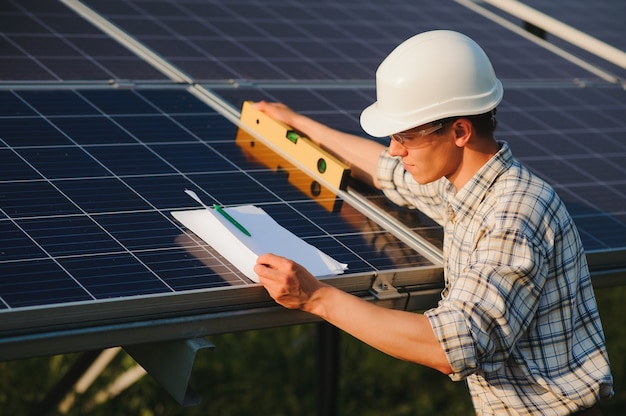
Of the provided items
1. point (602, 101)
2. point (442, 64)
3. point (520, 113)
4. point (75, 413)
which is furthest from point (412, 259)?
point (75, 413)

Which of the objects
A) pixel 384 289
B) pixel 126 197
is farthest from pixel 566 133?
pixel 126 197

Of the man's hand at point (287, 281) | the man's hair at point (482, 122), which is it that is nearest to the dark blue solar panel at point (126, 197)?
the man's hand at point (287, 281)

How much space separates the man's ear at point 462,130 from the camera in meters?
4.07

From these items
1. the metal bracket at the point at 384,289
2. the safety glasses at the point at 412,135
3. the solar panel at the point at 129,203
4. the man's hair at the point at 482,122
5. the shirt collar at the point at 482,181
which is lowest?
the metal bracket at the point at 384,289

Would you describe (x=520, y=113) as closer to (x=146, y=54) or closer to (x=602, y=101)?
(x=602, y=101)

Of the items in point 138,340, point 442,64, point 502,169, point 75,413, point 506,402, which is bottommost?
point 75,413

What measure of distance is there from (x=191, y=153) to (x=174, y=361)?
1471 mm

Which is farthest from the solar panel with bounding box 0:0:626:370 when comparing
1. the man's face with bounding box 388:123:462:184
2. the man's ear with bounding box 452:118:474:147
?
the man's ear with bounding box 452:118:474:147

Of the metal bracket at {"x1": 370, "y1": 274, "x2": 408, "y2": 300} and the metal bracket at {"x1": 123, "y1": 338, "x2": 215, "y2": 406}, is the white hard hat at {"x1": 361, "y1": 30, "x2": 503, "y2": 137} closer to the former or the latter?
the metal bracket at {"x1": 370, "y1": 274, "x2": 408, "y2": 300}

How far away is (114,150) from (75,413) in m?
3.48

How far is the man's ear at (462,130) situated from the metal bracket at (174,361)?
4.06ft

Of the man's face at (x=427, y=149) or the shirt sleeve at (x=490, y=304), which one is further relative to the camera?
the man's face at (x=427, y=149)

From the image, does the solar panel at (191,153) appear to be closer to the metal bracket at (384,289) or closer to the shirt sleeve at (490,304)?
the metal bracket at (384,289)

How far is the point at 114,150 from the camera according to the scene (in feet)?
15.8
